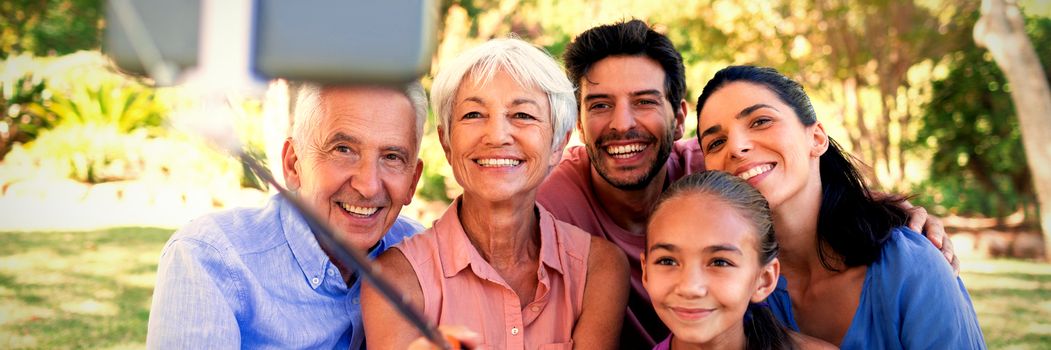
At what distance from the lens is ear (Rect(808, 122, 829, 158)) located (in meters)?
2.76

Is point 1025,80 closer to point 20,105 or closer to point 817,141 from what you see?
point 817,141

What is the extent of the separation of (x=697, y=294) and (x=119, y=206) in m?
8.94

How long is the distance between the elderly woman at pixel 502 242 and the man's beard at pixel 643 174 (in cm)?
66

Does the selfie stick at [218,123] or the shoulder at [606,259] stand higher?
the selfie stick at [218,123]

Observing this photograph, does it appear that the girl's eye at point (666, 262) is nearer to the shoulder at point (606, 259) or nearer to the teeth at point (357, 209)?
the shoulder at point (606, 259)

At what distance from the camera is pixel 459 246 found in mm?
2574

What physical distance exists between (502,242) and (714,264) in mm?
597

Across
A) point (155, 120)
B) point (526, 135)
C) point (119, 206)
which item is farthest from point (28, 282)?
point (526, 135)

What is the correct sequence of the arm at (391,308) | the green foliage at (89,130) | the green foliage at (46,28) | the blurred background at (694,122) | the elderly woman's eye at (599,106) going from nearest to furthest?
the arm at (391,308) → the elderly woman's eye at (599,106) → the blurred background at (694,122) → the green foliage at (89,130) → the green foliage at (46,28)

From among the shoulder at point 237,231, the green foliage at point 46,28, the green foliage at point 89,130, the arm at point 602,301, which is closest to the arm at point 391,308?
the shoulder at point 237,231

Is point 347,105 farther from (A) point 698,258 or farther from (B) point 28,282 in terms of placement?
(B) point 28,282

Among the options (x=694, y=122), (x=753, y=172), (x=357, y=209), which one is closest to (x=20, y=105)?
(x=694, y=122)

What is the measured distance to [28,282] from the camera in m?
7.66

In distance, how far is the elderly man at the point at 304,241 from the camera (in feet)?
7.73
